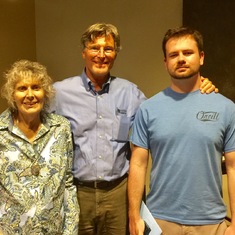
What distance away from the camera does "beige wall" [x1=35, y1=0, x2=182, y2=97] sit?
2.96 m

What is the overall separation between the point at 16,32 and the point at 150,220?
6.04ft

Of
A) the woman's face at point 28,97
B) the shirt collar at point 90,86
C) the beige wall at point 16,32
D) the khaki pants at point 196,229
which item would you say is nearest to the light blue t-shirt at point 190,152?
the khaki pants at point 196,229

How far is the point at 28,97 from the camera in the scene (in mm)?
1587

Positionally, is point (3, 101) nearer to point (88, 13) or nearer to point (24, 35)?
point (24, 35)

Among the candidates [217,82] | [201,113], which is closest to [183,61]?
[201,113]

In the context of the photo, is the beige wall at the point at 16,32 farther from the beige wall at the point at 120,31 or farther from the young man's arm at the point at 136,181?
the young man's arm at the point at 136,181

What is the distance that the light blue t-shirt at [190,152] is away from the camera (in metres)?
1.57

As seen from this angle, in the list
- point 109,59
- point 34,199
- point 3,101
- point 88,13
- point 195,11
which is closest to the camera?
point 34,199

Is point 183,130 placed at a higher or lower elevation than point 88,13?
lower

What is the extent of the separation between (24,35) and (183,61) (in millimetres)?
1787

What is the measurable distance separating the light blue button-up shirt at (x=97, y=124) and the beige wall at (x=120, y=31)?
1.14m

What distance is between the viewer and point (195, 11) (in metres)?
2.85

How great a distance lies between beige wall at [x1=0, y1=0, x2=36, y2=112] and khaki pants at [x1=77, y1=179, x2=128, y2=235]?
1.05 metres

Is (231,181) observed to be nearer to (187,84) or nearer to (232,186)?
A: (232,186)
